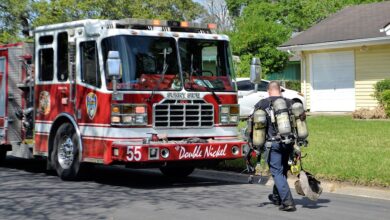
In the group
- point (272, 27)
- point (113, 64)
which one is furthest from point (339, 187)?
point (272, 27)

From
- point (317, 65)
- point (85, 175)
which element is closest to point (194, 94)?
point (85, 175)

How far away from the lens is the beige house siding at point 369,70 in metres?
23.8

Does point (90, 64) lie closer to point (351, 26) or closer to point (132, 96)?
point (132, 96)

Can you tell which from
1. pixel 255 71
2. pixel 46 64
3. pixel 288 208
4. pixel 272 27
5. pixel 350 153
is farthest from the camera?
pixel 272 27

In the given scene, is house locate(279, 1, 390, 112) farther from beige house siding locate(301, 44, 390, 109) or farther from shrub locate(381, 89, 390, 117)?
shrub locate(381, 89, 390, 117)

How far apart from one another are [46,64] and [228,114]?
347 cm

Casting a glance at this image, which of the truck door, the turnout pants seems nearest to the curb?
the turnout pants

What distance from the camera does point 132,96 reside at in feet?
33.8

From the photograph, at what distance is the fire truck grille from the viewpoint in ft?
34.9

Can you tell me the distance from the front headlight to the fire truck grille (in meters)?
0.19

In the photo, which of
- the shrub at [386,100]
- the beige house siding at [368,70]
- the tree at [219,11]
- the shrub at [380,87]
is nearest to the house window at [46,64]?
the shrub at [386,100]

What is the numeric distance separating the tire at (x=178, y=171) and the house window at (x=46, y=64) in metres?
2.69

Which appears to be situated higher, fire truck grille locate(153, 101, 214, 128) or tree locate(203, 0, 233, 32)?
tree locate(203, 0, 233, 32)

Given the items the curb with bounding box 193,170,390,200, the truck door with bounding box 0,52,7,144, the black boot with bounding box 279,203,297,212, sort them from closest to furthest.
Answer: the black boot with bounding box 279,203,297,212 → the curb with bounding box 193,170,390,200 → the truck door with bounding box 0,52,7,144
